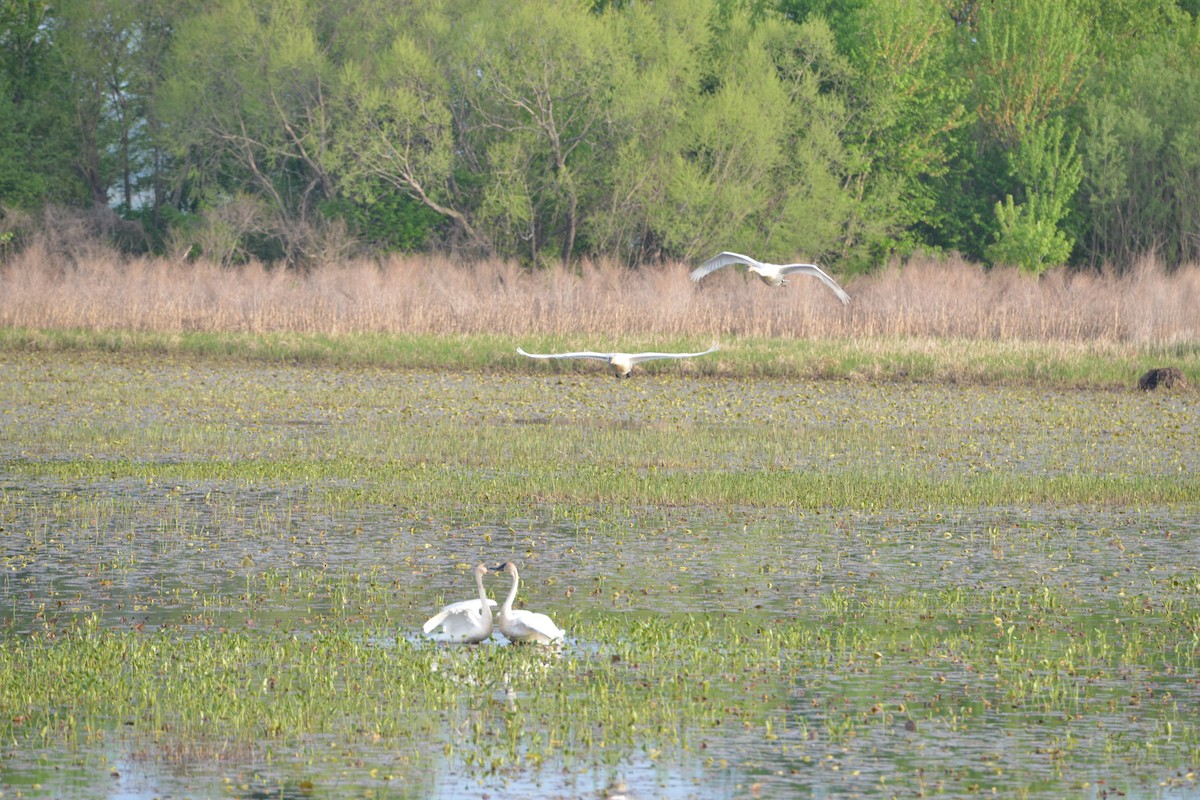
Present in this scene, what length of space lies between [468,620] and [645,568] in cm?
295

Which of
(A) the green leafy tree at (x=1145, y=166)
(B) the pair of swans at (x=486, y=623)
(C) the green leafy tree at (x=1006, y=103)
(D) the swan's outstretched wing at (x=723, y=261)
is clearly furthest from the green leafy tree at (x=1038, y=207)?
(B) the pair of swans at (x=486, y=623)

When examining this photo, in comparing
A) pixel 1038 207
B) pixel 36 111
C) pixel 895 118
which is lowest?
pixel 1038 207

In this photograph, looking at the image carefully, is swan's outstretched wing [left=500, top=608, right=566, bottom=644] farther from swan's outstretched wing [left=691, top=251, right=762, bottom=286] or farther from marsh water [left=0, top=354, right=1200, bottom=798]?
swan's outstretched wing [left=691, top=251, right=762, bottom=286]

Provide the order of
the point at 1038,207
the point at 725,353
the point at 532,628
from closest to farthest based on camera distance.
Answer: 1. the point at 532,628
2. the point at 725,353
3. the point at 1038,207

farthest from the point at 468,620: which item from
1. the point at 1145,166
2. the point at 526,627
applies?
the point at 1145,166

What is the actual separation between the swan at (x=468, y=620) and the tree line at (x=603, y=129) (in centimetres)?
3954

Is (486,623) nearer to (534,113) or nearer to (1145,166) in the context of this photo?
(534,113)

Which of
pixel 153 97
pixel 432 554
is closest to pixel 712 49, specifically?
pixel 153 97

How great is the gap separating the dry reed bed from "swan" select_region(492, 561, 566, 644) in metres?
23.5

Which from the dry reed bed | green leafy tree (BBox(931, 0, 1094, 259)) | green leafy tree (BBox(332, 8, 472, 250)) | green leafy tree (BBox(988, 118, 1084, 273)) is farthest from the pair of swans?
green leafy tree (BBox(931, 0, 1094, 259))

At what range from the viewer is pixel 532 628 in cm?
1067

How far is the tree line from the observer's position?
51.6m

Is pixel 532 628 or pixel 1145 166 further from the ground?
pixel 1145 166

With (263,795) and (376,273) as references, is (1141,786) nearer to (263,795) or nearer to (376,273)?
(263,795)
